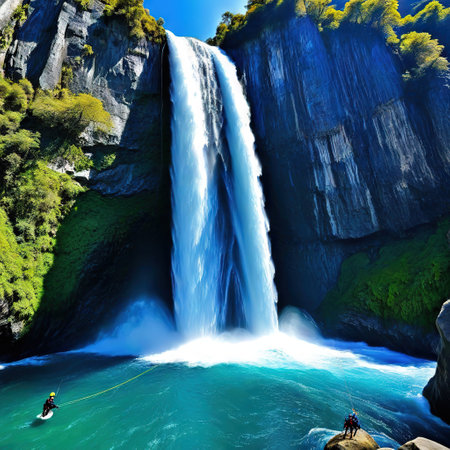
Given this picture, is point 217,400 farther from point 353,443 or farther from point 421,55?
point 421,55

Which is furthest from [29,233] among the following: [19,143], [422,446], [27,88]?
[422,446]

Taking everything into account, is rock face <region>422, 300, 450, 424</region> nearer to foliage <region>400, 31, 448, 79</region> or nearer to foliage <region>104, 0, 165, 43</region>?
foliage <region>400, 31, 448, 79</region>

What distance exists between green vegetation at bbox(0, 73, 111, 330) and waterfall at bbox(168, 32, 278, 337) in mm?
5825

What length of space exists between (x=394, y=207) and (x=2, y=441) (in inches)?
764

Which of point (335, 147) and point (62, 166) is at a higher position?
point (335, 147)

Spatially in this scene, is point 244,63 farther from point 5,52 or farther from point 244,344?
point 244,344

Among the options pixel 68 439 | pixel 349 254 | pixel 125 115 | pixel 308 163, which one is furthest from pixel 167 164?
pixel 68 439

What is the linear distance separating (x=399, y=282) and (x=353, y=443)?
37.3ft

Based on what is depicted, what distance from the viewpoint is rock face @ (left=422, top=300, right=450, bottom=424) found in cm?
A: 685

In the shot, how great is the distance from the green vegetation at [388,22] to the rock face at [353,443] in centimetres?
1927

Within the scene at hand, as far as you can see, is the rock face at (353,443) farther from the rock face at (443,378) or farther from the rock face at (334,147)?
the rock face at (334,147)

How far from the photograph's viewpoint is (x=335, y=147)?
60.2ft

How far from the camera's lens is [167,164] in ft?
62.2

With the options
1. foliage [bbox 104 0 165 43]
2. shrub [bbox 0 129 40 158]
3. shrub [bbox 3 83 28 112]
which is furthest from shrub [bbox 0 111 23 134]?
foliage [bbox 104 0 165 43]
